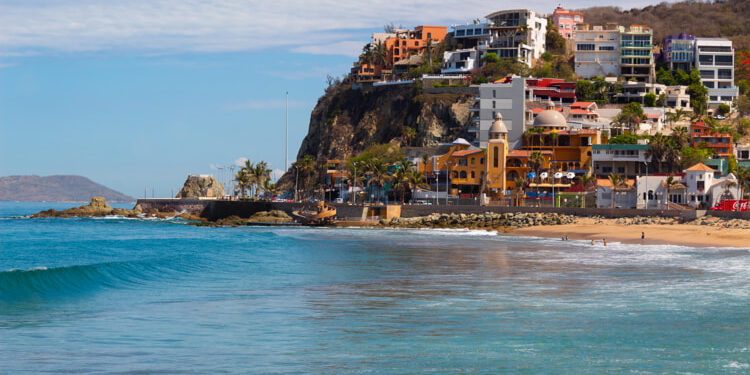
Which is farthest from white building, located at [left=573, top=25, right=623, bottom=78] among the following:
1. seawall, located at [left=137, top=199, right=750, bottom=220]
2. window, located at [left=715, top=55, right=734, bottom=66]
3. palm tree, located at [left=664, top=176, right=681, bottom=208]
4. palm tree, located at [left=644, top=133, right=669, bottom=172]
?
seawall, located at [left=137, top=199, right=750, bottom=220]

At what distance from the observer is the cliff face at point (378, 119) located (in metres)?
114

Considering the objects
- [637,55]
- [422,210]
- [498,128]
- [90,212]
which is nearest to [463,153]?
[498,128]

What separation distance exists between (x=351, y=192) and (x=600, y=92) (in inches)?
1241

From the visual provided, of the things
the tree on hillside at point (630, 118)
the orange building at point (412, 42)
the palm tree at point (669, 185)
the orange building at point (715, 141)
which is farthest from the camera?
the orange building at point (412, 42)

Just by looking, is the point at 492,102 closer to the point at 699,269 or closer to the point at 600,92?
the point at 600,92

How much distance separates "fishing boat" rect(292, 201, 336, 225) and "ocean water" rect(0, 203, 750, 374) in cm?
3714

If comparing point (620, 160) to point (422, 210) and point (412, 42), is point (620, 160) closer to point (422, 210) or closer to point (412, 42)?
point (422, 210)

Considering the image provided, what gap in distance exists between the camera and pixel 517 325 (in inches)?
1048

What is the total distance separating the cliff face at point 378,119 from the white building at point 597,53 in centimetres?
1798

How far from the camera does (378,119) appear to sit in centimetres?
12250

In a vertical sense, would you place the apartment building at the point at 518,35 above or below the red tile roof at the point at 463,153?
above

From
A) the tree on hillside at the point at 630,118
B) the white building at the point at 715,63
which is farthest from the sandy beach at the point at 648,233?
the white building at the point at 715,63

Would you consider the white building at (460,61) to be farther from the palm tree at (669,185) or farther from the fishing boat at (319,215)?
the palm tree at (669,185)

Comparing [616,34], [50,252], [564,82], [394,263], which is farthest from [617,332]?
[616,34]
